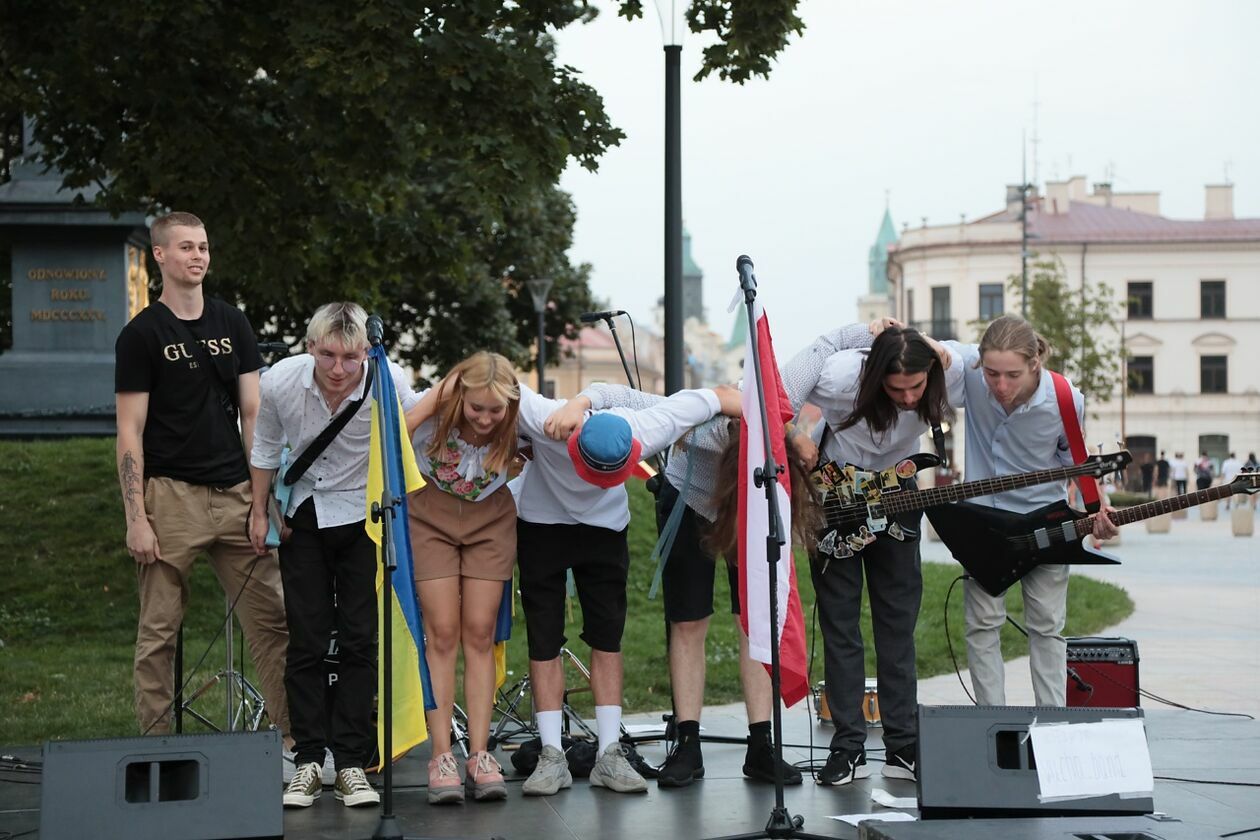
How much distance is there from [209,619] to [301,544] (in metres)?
6.43

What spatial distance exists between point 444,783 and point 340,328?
1851 mm

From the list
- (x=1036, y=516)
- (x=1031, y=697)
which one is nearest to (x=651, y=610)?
(x=1031, y=697)

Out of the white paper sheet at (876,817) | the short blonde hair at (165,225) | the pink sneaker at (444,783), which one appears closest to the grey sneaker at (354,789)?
the pink sneaker at (444,783)

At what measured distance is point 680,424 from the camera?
19.7 ft

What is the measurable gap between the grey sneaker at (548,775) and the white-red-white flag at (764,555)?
0.99 meters

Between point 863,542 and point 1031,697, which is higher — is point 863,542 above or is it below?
above

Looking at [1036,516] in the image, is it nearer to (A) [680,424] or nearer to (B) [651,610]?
(A) [680,424]

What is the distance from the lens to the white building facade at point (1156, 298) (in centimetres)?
7638

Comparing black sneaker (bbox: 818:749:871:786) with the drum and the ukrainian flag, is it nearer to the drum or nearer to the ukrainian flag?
the drum

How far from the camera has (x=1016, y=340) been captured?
6.40 meters

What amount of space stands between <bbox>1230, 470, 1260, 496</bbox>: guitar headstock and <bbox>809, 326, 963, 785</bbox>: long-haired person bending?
1229 mm

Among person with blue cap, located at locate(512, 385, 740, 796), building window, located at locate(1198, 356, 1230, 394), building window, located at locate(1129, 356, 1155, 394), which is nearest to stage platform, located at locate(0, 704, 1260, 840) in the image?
person with blue cap, located at locate(512, 385, 740, 796)

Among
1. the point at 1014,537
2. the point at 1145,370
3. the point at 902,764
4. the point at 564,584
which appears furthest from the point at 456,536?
the point at 1145,370

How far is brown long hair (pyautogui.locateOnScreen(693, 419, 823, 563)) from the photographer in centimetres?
643
